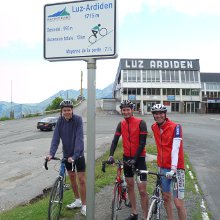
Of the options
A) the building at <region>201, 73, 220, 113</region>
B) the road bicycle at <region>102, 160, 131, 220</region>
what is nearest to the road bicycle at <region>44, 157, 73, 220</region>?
the road bicycle at <region>102, 160, 131, 220</region>

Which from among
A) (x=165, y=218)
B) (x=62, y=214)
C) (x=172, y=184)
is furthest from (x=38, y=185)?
(x=172, y=184)

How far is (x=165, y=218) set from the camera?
6.03 meters

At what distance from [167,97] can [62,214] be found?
72.2 meters

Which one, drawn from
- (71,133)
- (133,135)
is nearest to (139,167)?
(133,135)

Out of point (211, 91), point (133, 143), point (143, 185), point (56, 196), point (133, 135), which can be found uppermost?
point (211, 91)

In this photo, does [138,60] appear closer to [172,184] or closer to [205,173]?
[205,173]

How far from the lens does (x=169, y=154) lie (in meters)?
5.02

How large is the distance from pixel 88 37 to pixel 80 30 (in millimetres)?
132

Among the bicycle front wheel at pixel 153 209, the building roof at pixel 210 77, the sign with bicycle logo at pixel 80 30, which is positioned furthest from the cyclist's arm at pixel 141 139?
the building roof at pixel 210 77

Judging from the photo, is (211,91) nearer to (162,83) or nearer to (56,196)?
(162,83)

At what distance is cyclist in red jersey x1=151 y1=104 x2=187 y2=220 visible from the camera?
4.87 metres

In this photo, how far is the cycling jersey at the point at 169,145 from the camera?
4812 mm

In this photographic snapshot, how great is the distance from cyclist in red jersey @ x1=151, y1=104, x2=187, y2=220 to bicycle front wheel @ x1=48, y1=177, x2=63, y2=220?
1630 mm

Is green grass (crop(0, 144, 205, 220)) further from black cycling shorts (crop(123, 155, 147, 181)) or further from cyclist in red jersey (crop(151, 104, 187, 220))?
cyclist in red jersey (crop(151, 104, 187, 220))
